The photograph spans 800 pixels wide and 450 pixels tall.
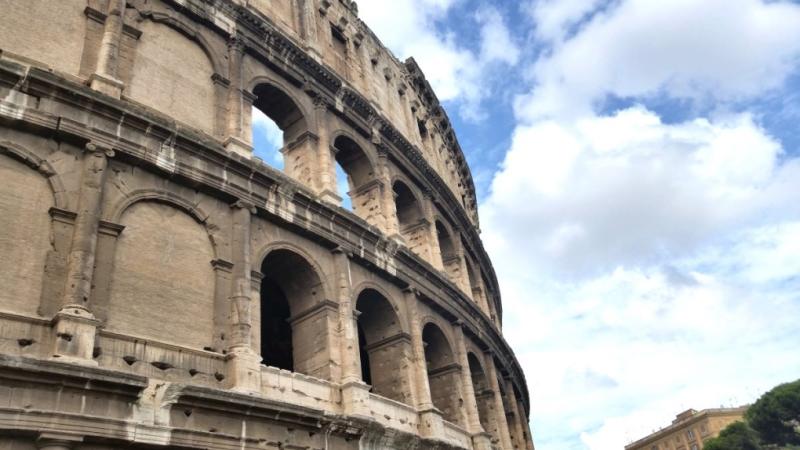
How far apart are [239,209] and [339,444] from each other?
396 centimetres

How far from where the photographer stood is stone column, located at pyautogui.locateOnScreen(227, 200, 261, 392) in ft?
29.9

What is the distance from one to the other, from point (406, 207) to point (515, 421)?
6.87 m

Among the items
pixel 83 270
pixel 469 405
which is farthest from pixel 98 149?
pixel 469 405

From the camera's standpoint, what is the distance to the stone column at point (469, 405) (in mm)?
13984

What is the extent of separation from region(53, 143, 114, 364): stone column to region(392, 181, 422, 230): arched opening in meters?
8.98

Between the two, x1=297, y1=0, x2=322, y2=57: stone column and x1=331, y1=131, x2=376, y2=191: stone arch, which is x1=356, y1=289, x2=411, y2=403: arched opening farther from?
x1=297, y1=0, x2=322, y2=57: stone column

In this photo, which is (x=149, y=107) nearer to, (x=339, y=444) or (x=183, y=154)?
(x=183, y=154)

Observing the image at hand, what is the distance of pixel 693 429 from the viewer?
63.0 metres

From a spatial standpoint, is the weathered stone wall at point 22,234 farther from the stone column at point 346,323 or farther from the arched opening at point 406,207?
the arched opening at point 406,207

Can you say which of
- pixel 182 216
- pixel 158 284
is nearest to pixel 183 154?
pixel 182 216

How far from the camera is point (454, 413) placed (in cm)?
1410

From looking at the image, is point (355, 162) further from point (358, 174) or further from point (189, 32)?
point (189, 32)

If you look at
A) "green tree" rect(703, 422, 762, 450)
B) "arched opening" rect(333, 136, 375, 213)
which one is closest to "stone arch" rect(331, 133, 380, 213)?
"arched opening" rect(333, 136, 375, 213)

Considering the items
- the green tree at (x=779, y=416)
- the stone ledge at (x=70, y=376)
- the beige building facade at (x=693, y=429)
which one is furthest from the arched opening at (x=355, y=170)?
the beige building facade at (x=693, y=429)
